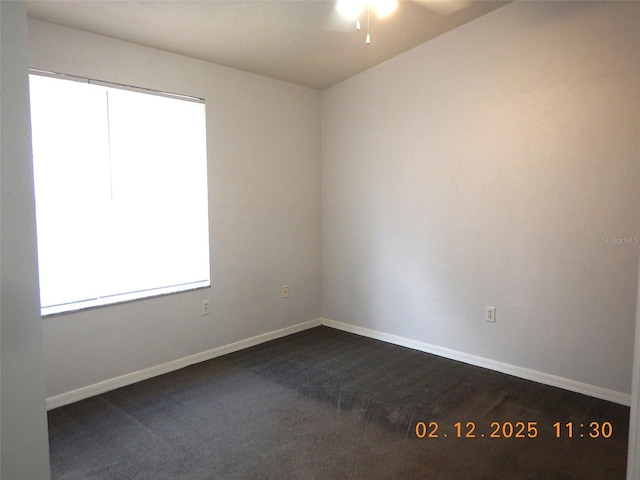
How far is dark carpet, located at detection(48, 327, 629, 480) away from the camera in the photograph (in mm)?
2045

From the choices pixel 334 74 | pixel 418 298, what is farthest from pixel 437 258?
pixel 334 74

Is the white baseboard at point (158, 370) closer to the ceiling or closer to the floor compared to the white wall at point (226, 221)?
closer to the floor

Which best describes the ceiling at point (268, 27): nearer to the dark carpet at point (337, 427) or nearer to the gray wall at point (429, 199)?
the gray wall at point (429, 199)

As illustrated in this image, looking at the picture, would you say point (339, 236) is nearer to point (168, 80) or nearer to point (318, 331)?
point (318, 331)

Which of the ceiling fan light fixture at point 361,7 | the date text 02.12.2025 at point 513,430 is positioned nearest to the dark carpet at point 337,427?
the date text 02.12.2025 at point 513,430

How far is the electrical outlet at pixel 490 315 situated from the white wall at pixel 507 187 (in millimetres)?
43

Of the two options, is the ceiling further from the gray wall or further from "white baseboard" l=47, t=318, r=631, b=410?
"white baseboard" l=47, t=318, r=631, b=410

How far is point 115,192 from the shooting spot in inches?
115

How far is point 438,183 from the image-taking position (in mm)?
3469

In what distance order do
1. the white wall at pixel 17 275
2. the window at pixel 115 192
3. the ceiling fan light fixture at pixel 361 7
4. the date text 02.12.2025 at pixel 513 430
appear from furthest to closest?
1. the ceiling fan light fixture at pixel 361 7
2. the window at pixel 115 192
3. the date text 02.12.2025 at pixel 513 430
4. the white wall at pixel 17 275

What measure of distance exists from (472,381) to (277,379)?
56.4 inches

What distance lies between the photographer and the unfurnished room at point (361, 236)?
236 centimetres

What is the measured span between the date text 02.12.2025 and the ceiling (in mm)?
2710

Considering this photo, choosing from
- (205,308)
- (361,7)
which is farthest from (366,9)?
(205,308)
